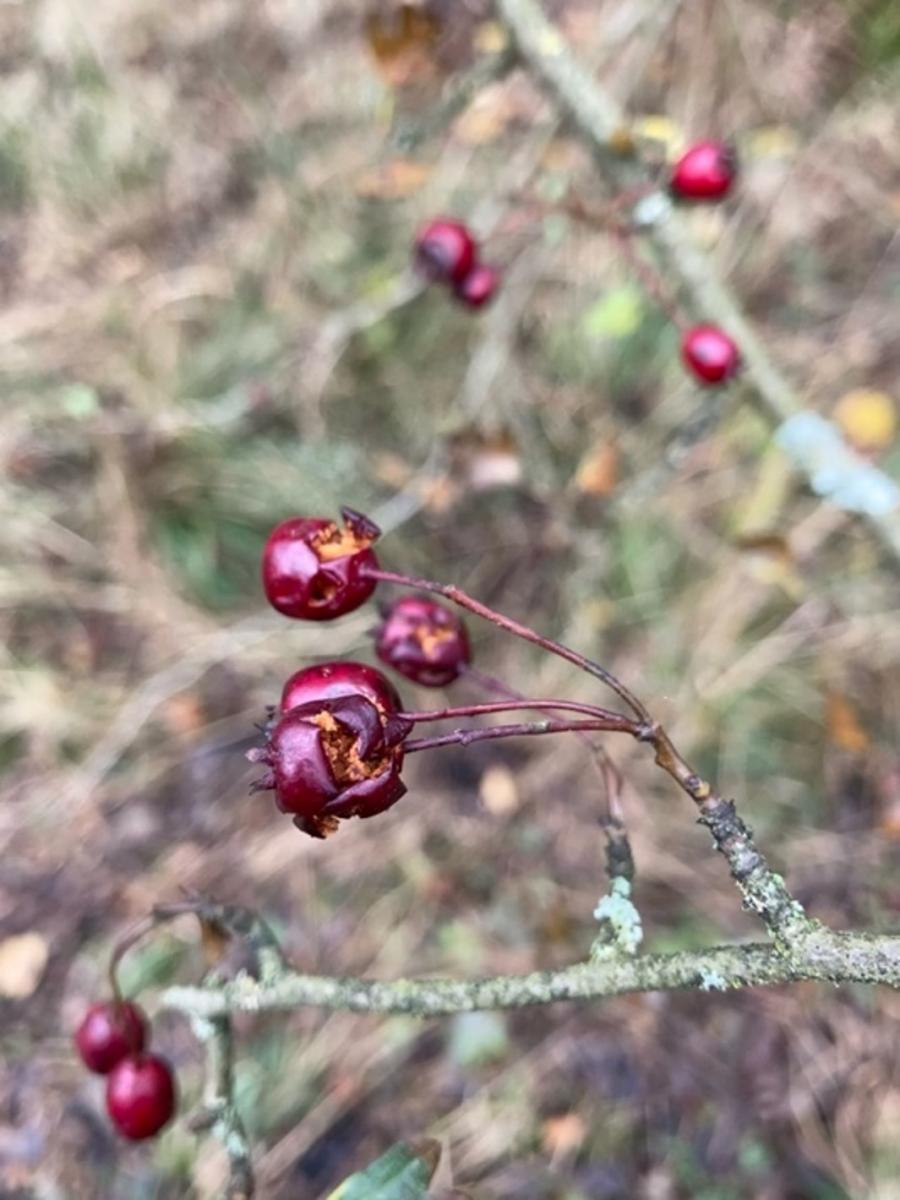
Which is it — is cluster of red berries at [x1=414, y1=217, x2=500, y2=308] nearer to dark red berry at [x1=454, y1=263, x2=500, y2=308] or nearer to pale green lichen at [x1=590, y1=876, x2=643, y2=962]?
dark red berry at [x1=454, y1=263, x2=500, y2=308]

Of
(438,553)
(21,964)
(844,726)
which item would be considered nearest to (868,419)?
(844,726)

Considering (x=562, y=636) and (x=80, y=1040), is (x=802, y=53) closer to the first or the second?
(x=562, y=636)

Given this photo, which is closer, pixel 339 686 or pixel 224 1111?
pixel 339 686

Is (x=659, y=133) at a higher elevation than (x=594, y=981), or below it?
higher

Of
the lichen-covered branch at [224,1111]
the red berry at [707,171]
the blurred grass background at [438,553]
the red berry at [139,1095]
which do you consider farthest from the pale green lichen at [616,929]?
the red berry at [707,171]

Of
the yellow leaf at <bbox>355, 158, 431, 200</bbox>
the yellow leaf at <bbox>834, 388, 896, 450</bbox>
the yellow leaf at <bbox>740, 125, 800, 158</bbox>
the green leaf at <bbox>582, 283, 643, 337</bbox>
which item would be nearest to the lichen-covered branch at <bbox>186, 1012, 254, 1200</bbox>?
the green leaf at <bbox>582, 283, 643, 337</bbox>

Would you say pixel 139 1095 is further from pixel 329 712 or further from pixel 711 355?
pixel 711 355

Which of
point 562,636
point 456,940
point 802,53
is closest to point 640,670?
point 562,636
